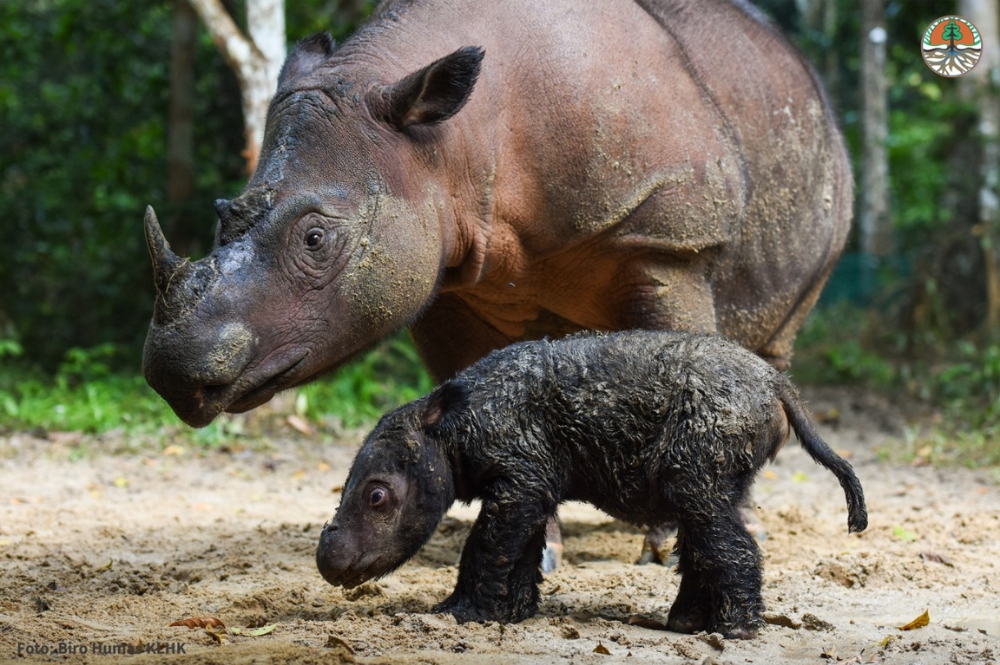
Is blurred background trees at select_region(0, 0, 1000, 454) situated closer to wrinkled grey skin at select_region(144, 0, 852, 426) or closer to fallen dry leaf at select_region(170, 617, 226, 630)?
wrinkled grey skin at select_region(144, 0, 852, 426)

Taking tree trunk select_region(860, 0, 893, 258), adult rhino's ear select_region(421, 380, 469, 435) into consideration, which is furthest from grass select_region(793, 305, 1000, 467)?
tree trunk select_region(860, 0, 893, 258)

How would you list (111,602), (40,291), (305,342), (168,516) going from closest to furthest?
(305,342) → (111,602) → (168,516) → (40,291)

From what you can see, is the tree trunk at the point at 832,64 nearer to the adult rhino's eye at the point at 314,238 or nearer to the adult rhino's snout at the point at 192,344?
the adult rhino's eye at the point at 314,238

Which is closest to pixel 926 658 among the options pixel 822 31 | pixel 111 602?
pixel 111 602

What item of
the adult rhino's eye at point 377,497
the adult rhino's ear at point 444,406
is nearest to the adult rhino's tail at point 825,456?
the adult rhino's ear at point 444,406

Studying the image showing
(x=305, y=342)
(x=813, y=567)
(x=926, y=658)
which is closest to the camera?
(x=926, y=658)

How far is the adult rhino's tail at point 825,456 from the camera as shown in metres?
3.77

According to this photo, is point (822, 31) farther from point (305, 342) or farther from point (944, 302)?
point (305, 342)

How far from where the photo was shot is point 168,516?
605 centimetres

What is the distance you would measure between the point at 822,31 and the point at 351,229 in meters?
27.5

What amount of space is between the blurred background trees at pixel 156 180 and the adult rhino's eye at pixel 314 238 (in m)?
7.24

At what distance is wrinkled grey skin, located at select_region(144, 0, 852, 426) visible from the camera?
3.66 metres

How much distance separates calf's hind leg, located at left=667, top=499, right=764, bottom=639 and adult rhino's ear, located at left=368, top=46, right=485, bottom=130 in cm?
164

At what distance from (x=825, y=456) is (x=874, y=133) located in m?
16.4
